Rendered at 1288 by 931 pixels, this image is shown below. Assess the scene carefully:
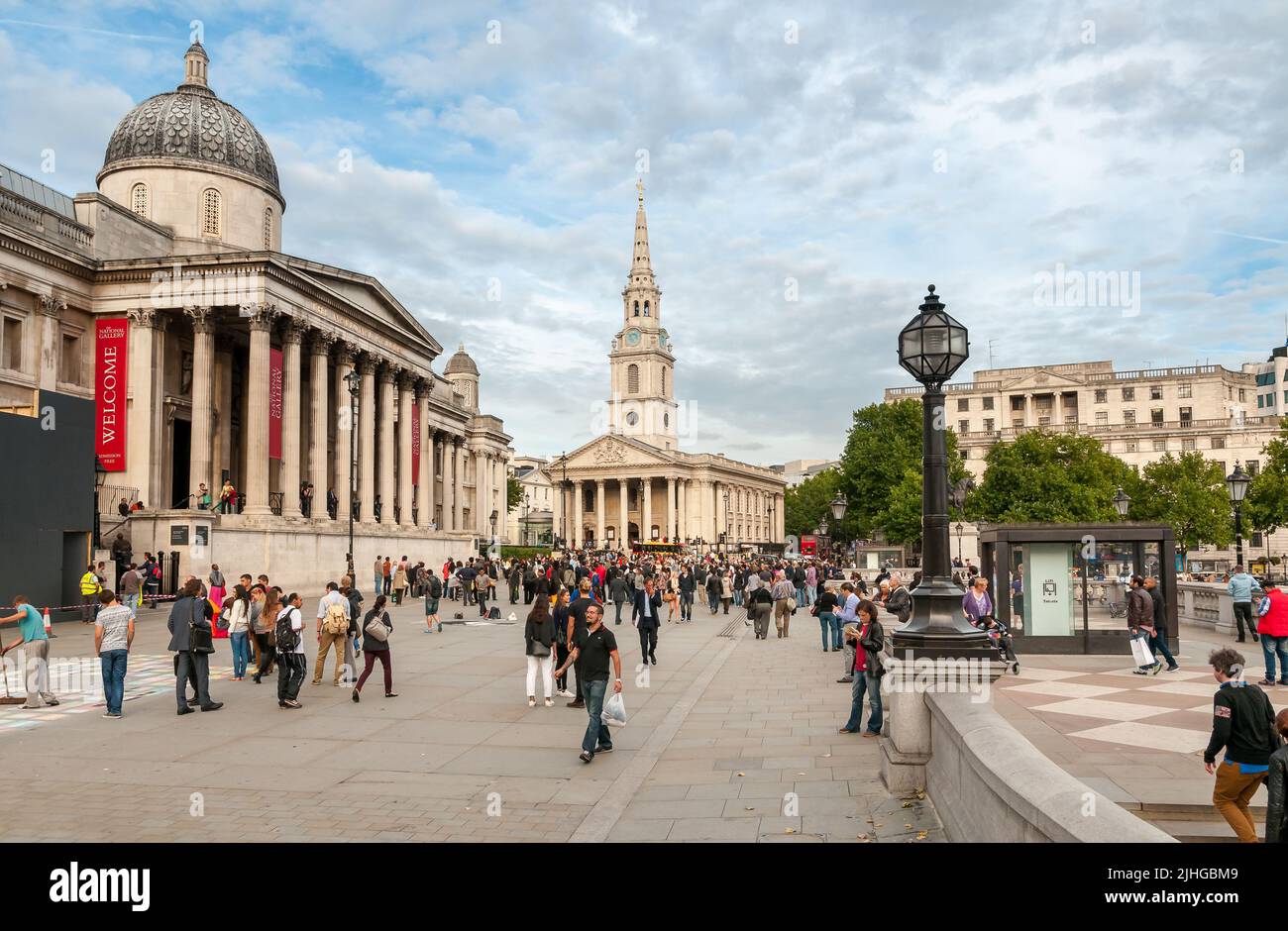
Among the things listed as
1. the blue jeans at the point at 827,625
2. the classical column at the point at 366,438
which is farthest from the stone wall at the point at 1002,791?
the classical column at the point at 366,438

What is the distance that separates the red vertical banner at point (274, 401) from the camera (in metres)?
35.9

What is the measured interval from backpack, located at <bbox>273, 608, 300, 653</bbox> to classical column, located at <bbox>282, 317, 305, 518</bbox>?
24.2 meters

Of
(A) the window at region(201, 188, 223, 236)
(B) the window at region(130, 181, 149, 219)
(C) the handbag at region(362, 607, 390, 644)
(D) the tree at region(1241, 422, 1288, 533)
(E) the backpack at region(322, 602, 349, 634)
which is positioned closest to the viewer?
(C) the handbag at region(362, 607, 390, 644)

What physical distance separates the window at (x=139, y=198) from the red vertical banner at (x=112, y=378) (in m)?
7.73

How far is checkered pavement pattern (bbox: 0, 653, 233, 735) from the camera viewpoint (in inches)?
518

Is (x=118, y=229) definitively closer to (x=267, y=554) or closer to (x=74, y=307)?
(x=74, y=307)

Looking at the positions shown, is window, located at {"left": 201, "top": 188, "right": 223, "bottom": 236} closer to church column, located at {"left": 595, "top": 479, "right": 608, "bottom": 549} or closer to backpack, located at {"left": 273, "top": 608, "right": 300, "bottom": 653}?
backpack, located at {"left": 273, "top": 608, "right": 300, "bottom": 653}

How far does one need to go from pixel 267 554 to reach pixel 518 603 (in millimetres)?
10310

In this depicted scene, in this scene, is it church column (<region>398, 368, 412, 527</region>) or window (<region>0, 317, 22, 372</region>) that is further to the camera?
church column (<region>398, 368, 412, 527</region>)

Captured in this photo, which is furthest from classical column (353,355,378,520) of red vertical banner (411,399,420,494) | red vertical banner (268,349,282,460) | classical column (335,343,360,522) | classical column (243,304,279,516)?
classical column (243,304,279,516)

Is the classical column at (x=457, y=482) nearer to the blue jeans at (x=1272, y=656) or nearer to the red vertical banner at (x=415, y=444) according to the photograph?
the red vertical banner at (x=415, y=444)

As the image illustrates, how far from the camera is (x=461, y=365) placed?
91.2m

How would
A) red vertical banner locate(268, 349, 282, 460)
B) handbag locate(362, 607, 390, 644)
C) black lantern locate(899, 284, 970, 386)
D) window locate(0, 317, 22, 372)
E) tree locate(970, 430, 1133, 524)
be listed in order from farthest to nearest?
tree locate(970, 430, 1133, 524) < red vertical banner locate(268, 349, 282, 460) < window locate(0, 317, 22, 372) < handbag locate(362, 607, 390, 644) < black lantern locate(899, 284, 970, 386)
